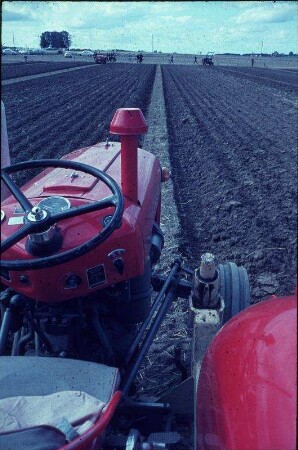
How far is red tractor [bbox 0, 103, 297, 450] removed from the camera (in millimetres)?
1171

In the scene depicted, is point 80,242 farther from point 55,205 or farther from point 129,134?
point 129,134

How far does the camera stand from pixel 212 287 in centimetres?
216

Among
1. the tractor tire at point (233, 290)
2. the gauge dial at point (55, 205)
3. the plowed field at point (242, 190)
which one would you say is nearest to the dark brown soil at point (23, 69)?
the plowed field at point (242, 190)

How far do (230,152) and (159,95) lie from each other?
12769 millimetres

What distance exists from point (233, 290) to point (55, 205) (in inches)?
45.3

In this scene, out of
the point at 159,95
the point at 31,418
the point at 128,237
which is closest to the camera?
the point at 31,418

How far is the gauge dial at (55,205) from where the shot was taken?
1.85m

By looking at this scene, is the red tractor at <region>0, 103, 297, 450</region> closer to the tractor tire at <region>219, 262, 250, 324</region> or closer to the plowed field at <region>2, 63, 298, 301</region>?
the tractor tire at <region>219, 262, 250, 324</region>

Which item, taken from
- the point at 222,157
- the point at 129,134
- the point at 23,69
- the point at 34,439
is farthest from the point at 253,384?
the point at 23,69

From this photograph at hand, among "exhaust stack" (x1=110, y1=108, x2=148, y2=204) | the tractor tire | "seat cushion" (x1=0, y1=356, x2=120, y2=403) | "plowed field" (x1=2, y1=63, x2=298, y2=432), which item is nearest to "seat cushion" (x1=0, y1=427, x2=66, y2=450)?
"seat cushion" (x1=0, y1=356, x2=120, y2=403)

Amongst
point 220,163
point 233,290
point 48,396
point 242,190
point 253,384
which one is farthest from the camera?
point 220,163

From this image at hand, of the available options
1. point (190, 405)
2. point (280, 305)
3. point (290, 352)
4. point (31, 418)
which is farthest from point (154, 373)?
point (290, 352)

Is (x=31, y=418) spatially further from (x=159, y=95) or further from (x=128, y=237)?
(x=159, y=95)

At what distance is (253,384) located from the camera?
1139 mm
